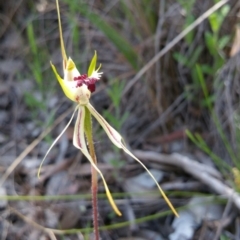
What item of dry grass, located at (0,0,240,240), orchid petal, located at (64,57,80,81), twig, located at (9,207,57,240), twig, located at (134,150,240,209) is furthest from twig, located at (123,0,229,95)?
orchid petal, located at (64,57,80,81)

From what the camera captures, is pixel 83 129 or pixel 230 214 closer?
pixel 83 129

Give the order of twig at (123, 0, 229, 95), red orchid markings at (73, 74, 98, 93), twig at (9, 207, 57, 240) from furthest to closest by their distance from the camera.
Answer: twig at (123, 0, 229, 95), twig at (9, 207, 57, 240), red orchid markings at (73, 74, 98, 93)

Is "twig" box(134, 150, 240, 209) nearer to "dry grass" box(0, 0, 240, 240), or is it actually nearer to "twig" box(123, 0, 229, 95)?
"dry grass" box(0, 0, 240, 240)

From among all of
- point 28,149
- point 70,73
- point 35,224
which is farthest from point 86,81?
point 28,149

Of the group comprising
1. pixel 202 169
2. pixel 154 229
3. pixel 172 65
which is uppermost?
pixel 172 65

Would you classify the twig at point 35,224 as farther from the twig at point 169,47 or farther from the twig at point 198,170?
the twig at point 169,47

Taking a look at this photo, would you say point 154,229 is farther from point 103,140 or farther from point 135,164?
point 103,140

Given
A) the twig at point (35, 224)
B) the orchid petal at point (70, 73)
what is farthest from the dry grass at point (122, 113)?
the orchid petal at point (70, 73)

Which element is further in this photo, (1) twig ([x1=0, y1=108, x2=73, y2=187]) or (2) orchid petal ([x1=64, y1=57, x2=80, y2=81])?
(1) twig ([x1=0, y1=108, x2=73, y2=187])

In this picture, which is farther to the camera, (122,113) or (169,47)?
(122,113)

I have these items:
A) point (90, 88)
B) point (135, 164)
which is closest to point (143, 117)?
point (135, 164)

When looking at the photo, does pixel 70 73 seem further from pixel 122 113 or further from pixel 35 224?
pixel 122 113
